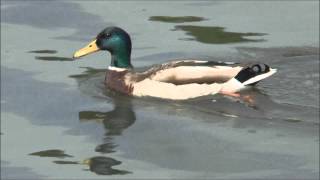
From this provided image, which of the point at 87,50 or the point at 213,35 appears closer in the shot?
the point at 87,50

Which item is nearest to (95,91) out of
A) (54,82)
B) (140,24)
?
(54,82)

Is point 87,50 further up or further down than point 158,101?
further up

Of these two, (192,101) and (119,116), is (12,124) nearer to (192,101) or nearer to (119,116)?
(119,116)

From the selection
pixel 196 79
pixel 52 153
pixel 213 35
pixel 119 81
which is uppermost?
pixel 213 35

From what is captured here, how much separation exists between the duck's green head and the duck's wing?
112 cm

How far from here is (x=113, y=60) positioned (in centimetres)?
1545

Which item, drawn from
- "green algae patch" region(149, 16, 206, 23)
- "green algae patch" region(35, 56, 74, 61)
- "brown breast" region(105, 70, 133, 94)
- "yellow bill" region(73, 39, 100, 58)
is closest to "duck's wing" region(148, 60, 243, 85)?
"brown breast" region(105, 70, 133, 94)

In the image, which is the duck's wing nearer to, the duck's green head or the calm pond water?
the calm pond water

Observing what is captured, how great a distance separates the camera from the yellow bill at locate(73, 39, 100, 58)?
50.1 ft

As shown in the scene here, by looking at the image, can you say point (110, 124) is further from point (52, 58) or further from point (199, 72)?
point (52, 58)

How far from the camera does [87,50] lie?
15367 mm

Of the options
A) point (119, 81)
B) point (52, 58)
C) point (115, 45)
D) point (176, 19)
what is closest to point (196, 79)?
point (119, 81)

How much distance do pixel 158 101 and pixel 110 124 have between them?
1168mm

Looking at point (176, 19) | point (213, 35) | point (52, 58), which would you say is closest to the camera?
point (52, 58)
